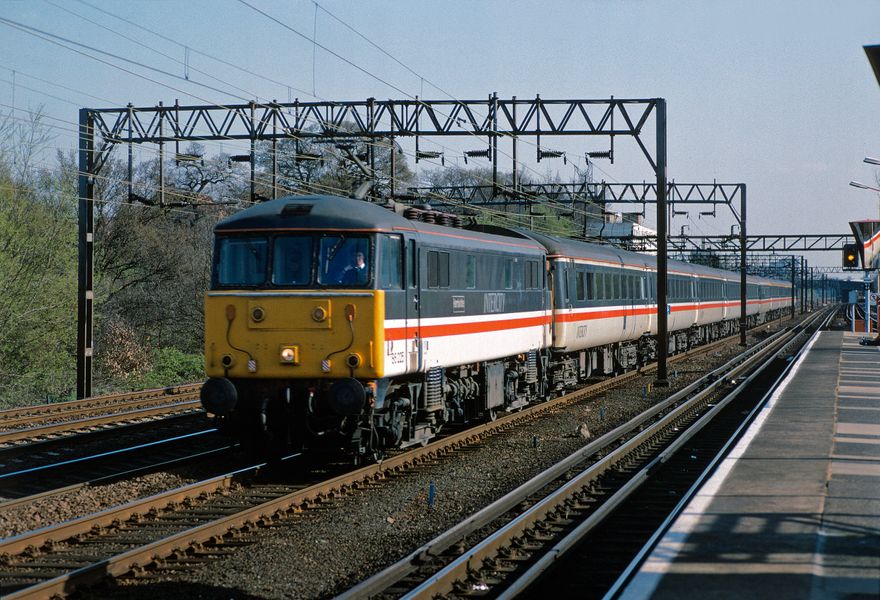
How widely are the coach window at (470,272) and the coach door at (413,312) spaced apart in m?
2.09

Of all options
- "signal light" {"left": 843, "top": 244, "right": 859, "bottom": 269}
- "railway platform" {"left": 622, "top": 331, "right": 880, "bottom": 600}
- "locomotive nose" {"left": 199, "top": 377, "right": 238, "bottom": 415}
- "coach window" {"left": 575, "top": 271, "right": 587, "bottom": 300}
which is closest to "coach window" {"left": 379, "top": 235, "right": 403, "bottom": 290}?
"locomotive nose" {"left": 199, "top": 377, "right": 238, "bottom": 415}

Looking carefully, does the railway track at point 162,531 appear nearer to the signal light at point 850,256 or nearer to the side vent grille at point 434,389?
the side vent grille at point 434,389

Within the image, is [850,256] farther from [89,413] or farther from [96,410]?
[89,413]

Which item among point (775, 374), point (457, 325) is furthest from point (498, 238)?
point (775, 374)

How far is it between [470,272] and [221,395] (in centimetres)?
495

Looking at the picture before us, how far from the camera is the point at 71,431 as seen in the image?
1792 centimetres

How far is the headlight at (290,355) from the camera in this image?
12.9 m

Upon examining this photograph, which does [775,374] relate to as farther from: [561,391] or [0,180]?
[0,180]

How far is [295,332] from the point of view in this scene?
1295 cm

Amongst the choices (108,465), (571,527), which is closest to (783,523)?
(571,527)

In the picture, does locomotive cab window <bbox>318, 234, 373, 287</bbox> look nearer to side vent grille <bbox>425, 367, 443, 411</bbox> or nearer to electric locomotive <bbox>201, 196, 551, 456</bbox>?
electric locomotive <bbox>201, 196, 551, 456</bbox>

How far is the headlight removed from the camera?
12898 mm

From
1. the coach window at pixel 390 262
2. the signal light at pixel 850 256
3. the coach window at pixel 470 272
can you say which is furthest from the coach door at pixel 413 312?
the signal light at pixel 850 256

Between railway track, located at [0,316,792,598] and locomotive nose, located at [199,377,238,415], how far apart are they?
2.83ft
